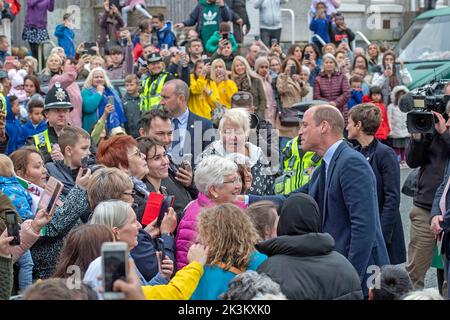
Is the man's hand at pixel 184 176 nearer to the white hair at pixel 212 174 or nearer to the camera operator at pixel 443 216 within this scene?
the white hair at pixel 212 174

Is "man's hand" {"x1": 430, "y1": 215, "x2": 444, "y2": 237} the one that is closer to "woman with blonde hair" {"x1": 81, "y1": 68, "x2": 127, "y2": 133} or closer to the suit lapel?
the suit lapel

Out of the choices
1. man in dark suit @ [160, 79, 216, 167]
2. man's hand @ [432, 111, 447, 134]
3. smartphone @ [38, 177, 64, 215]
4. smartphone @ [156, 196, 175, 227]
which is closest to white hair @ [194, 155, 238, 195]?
smartphone @ [156, 196, 175, 227]

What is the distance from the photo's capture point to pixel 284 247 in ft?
17.9

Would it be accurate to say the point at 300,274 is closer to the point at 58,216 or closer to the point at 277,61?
the point at 58,216

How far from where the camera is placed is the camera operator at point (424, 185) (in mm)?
8727

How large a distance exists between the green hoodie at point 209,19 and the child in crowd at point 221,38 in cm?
33

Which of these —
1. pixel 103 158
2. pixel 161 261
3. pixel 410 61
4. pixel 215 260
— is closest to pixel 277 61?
pixel 410 61

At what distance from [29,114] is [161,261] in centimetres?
606

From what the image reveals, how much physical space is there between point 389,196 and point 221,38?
952 cm

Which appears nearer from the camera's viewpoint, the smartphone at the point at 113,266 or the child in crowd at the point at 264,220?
the smartphone at the point at 113,266

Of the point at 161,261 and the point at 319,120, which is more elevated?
the point at 319,120

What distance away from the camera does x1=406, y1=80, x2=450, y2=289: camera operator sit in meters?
8.73

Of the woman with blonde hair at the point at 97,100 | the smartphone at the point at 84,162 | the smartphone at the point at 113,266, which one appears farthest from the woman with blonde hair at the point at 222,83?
the smartphone at the point at 113,266
